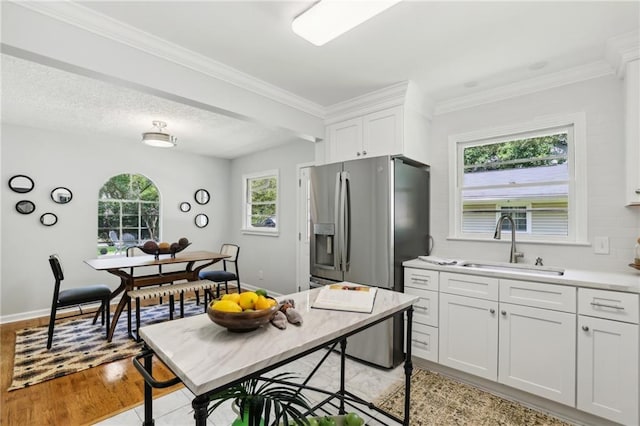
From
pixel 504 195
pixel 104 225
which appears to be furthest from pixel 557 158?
pixel 104 225

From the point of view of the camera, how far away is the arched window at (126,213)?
4.79m

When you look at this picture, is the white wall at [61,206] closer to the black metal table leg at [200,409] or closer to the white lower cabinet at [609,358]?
the black metal table leg at [200,409]

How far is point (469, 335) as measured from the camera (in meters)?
2.37

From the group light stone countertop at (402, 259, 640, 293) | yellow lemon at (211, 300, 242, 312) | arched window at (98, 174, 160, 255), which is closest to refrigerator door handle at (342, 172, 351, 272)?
light stone countertop at (402, 259, 640, 293)

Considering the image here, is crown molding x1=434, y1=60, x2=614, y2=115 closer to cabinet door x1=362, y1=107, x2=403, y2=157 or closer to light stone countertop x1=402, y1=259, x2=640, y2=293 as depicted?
cabinet door x1=362, y1=107, x2=403, y2=157

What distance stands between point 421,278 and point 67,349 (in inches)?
140

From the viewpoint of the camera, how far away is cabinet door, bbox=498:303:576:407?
1.97 m

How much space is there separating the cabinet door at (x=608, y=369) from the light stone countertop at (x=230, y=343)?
1424 millimetres

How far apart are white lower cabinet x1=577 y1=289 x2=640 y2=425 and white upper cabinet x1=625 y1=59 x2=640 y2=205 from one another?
756 mm

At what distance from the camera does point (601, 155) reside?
235 centimetres

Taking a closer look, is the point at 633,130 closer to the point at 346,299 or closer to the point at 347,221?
the point at 347,221

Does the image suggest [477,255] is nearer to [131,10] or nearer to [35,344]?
[131,10]

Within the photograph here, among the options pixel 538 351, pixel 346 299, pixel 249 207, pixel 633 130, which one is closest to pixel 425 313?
pixel 538 351

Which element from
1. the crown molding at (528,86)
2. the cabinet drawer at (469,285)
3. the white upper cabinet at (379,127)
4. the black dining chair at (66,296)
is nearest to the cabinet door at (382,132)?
the white upper cabinet at (379,127)
